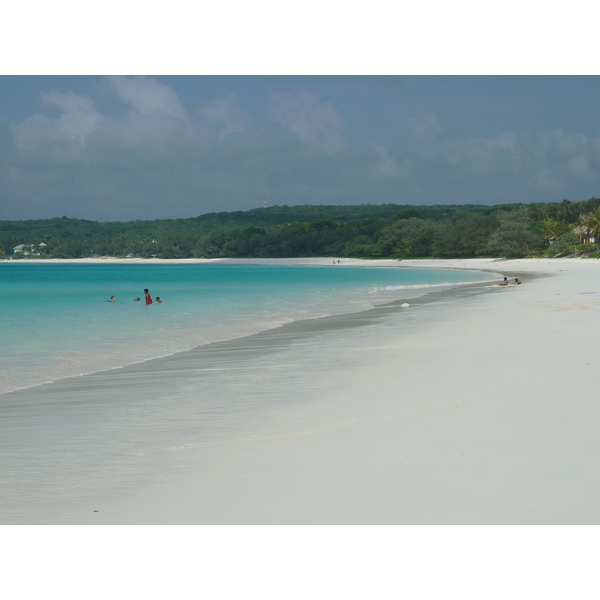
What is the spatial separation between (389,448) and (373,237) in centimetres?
12155

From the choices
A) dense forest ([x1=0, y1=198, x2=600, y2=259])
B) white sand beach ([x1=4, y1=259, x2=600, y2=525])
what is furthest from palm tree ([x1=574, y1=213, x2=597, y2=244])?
white sand beach ([x1=4, y1=259, x2=600, y2=525])

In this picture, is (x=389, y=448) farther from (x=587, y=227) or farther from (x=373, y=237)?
(x=373, y=237)

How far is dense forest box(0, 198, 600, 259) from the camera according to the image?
84.6m

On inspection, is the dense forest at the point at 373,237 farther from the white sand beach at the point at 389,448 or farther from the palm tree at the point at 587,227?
the white sand beach at the point at 389,448

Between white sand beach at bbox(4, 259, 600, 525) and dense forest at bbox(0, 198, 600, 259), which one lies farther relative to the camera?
dense forest at bbox(0, 198, 600, 259)

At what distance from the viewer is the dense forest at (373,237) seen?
8456 cm

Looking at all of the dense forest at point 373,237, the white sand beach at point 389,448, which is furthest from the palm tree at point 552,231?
the white sand beach at point 389,448

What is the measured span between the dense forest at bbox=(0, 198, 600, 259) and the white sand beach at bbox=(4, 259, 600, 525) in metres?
69.9

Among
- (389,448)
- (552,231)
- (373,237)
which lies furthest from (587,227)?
(389,448)

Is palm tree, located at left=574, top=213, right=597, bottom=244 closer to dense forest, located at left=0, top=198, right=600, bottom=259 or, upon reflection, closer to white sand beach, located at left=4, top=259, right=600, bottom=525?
dense forest, located at left=0, top=198, right=600, bottom=259

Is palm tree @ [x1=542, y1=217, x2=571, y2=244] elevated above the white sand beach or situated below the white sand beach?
above

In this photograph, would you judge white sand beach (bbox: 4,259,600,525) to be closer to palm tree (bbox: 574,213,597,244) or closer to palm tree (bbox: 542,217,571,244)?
palm tree (bbox: 542,217,571,244)

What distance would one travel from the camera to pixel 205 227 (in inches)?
7559

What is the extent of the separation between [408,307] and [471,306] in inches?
87.1
